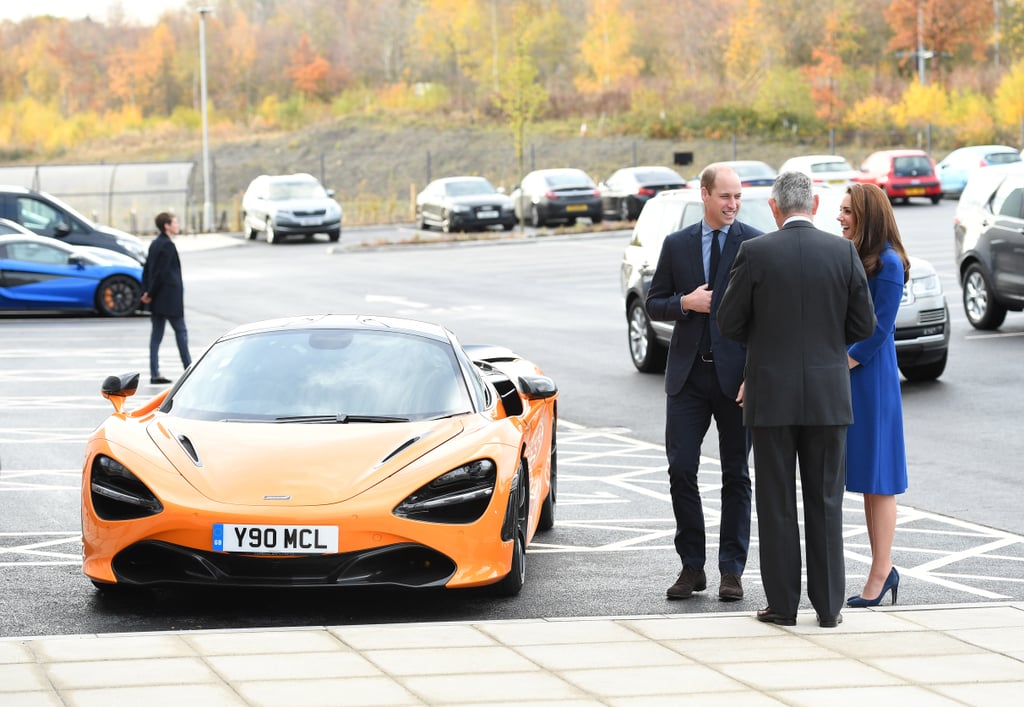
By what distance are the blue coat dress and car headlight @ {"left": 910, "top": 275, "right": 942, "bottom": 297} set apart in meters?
8.59

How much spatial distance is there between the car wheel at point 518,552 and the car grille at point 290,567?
44 centimetres

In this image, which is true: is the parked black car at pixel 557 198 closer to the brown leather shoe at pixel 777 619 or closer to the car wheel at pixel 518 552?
the car wheel at pixel 518 552

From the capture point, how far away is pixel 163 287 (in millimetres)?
16688

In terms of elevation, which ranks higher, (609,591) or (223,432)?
(223,432)

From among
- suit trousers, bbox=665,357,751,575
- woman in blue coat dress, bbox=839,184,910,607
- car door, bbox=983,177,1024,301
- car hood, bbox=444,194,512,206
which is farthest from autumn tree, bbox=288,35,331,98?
woman in blue coat dress, bbox=839,184,910,607

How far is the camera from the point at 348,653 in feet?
19.6

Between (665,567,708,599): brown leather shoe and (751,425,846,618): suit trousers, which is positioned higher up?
(751,425,846,618): suit trousers

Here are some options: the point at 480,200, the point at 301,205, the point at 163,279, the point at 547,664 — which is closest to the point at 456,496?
the point at 547,664

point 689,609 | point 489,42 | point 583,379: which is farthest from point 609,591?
point 489,42

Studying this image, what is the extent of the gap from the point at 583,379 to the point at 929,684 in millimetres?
10940

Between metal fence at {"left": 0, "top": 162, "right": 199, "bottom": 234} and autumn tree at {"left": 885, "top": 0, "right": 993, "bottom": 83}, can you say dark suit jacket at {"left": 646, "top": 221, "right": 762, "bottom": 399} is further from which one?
autumn tree at {"left": 885, "top": 0, "right": 993, "bottom": 83}

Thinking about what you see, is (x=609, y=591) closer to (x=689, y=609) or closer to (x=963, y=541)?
(x=689, y=609)

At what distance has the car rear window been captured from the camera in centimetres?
4712

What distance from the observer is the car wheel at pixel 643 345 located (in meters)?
17.0
